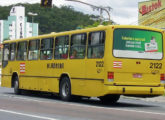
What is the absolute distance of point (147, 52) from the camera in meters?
19.2

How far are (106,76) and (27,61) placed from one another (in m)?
7.61

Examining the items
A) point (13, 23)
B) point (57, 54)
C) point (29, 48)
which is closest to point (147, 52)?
point (57, 54)

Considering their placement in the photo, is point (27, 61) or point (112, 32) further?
point (27, 61)

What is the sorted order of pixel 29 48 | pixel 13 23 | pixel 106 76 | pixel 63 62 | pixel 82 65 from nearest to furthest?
pixel 106 76
pixel 82 65
pixel 63 62
pixel 29 48
pixel 13 23

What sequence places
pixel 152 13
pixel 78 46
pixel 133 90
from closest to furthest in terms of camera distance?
pixel 133 90, pixel 78 46, pixel 152 13

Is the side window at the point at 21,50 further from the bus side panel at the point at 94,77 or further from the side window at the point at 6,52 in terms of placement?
the bus side panel at the point at 94,77

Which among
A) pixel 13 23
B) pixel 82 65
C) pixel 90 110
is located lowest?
pixel 90 110

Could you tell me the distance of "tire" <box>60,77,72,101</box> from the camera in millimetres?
21094

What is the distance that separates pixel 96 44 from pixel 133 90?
2168 mm

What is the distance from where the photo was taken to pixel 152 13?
5678 cm

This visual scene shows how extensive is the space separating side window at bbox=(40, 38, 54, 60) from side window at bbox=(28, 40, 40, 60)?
0.54 m

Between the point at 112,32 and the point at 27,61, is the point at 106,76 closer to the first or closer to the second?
the point at 112,32

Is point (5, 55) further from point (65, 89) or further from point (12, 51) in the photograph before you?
point (65, 89)

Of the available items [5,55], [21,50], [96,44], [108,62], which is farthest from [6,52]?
[108,62]
